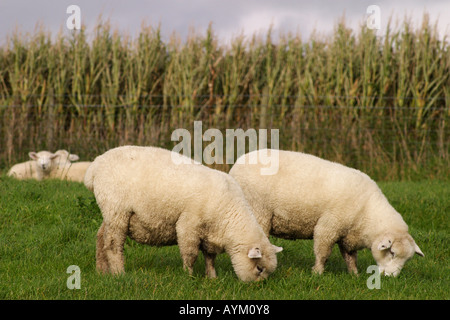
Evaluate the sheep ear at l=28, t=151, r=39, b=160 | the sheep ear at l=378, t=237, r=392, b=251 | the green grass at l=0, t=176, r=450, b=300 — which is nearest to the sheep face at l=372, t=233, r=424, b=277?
the sheep ear at l=378, t=237, r=392, b=251

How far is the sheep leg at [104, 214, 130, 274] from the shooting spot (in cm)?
578

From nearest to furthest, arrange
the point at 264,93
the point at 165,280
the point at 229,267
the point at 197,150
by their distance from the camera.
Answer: the point at 165,280, the point at 229,267, the point at 197,150, the point at 264,93

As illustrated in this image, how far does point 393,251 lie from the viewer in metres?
5.93

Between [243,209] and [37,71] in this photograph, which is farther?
[37,71]

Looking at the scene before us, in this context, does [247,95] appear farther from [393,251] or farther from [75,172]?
[393,251]

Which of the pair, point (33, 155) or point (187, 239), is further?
point (33, 155)

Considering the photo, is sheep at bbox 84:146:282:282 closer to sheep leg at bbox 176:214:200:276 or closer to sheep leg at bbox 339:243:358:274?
sheep leg at bbox 176:214:200:276

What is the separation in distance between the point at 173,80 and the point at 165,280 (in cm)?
1050

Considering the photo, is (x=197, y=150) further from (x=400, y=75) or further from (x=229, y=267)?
(x=229, y=267)

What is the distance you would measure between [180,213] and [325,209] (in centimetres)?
167

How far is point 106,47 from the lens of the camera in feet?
51.5

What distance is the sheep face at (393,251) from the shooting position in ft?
Answer: 19.4


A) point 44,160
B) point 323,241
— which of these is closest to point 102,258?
point 323,241

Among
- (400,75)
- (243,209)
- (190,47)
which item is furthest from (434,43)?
(243,209)
